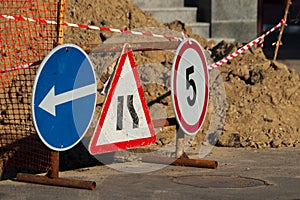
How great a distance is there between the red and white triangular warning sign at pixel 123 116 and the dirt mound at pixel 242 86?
1664 mm

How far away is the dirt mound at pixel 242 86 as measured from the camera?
37.8 feet

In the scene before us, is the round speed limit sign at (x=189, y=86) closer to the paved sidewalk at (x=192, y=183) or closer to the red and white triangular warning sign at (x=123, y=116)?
the red and white triangular warning sign at (x=123, y=116)

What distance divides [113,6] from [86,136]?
4498mm

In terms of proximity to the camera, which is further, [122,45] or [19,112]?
[19,112]

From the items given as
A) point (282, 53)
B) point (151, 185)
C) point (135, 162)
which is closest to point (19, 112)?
point (135, 162)

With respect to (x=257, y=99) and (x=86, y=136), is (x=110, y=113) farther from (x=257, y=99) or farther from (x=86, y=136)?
(x=257, y=99)

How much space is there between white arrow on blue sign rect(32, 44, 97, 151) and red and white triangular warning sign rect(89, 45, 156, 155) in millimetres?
244

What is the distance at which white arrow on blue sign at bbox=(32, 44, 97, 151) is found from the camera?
8391 mm

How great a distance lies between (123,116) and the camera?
917 centimetres

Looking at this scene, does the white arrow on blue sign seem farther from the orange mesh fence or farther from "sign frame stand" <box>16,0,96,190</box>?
the orange mesh fence

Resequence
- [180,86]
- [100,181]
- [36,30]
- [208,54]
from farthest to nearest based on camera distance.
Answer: [208,54] → [36,30] → [180,86] → [100,181]

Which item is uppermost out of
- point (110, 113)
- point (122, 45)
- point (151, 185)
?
point (122, 45)

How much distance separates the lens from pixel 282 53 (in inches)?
867

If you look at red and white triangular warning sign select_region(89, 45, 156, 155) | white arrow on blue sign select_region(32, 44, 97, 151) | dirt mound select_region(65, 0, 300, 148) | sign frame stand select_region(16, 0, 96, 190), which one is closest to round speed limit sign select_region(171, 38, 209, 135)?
red and white triangular warning sign select_region(89, 45, 156, 155)
